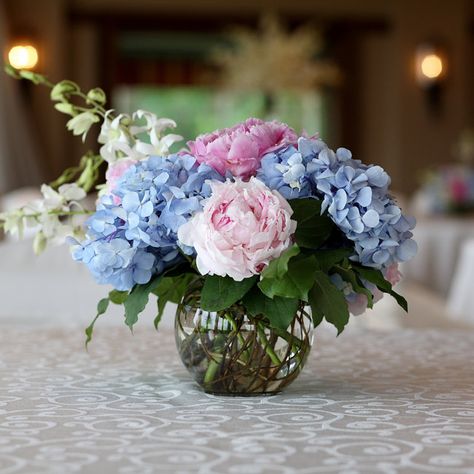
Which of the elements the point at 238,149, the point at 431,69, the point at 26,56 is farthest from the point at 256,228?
the point at 431,69

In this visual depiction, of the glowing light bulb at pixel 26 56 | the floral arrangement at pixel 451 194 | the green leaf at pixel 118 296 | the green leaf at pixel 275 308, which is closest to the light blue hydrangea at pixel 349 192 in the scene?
the green leaf at pixel 275 308

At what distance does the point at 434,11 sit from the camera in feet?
31.6

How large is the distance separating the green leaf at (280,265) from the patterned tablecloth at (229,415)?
0.50 ft

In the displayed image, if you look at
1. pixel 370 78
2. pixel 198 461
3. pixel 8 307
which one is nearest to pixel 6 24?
pixel 370 78

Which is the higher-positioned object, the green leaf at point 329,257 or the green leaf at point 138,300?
the green leaf at point 329,257

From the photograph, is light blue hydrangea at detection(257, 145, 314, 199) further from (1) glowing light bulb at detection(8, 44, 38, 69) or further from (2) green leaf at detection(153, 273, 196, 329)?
(1) glowing light bulb at detection(8, 44, 38, 69)

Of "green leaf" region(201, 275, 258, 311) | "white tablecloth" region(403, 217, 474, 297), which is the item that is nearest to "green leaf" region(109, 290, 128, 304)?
"green leaf" region(201, 275, 258, 311)

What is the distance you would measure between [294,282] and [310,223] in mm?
83

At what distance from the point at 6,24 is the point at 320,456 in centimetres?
811

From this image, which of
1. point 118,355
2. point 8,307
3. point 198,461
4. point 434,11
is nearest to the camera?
point 198,461

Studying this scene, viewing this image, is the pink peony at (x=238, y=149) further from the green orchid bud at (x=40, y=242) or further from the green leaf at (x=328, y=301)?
the green orchid bud at (x=40, y=242)

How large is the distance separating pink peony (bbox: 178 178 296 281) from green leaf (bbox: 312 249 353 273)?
0.19 feet

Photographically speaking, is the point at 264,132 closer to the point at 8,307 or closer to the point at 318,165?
the point at 318,165

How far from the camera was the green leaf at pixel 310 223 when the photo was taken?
127 cm
